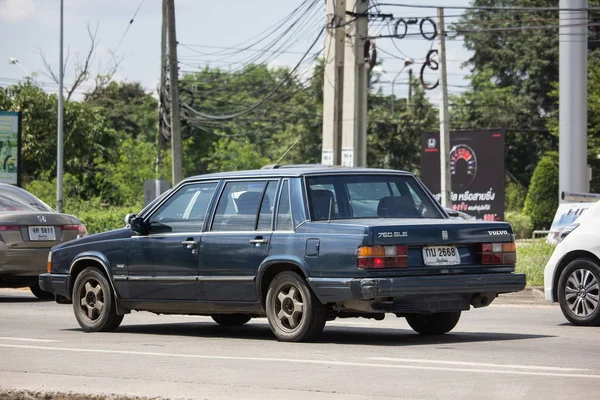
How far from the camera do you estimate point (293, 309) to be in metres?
10.7

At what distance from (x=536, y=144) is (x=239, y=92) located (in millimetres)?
37609

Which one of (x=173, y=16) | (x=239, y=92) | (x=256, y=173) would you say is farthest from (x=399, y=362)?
(x=239, y=92)

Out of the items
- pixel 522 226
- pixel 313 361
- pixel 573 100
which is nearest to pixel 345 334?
pixel 313 361

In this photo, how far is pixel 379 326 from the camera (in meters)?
12.8

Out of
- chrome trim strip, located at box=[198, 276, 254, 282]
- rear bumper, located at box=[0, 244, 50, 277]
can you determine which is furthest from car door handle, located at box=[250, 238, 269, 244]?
rear bumper, located at box=[0, 244, 50, 277]

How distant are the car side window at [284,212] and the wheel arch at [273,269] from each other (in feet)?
1.05

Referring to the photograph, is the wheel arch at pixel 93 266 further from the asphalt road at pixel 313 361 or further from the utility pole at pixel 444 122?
the utility pole at pixel 444 122

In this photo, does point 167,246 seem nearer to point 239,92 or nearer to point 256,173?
point 256,173

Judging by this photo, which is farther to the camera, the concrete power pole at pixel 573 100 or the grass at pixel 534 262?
the concrete power pole at pixel 573 100

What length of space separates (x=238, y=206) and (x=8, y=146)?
26.3 metres

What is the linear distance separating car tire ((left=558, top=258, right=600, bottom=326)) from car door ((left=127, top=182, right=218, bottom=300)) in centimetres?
384

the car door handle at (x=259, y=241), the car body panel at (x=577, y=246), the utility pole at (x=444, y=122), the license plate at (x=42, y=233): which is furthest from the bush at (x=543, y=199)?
the car door handle at (x=259, y=241)

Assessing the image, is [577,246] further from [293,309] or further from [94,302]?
[94,302]

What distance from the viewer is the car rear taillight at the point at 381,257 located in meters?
10.1
